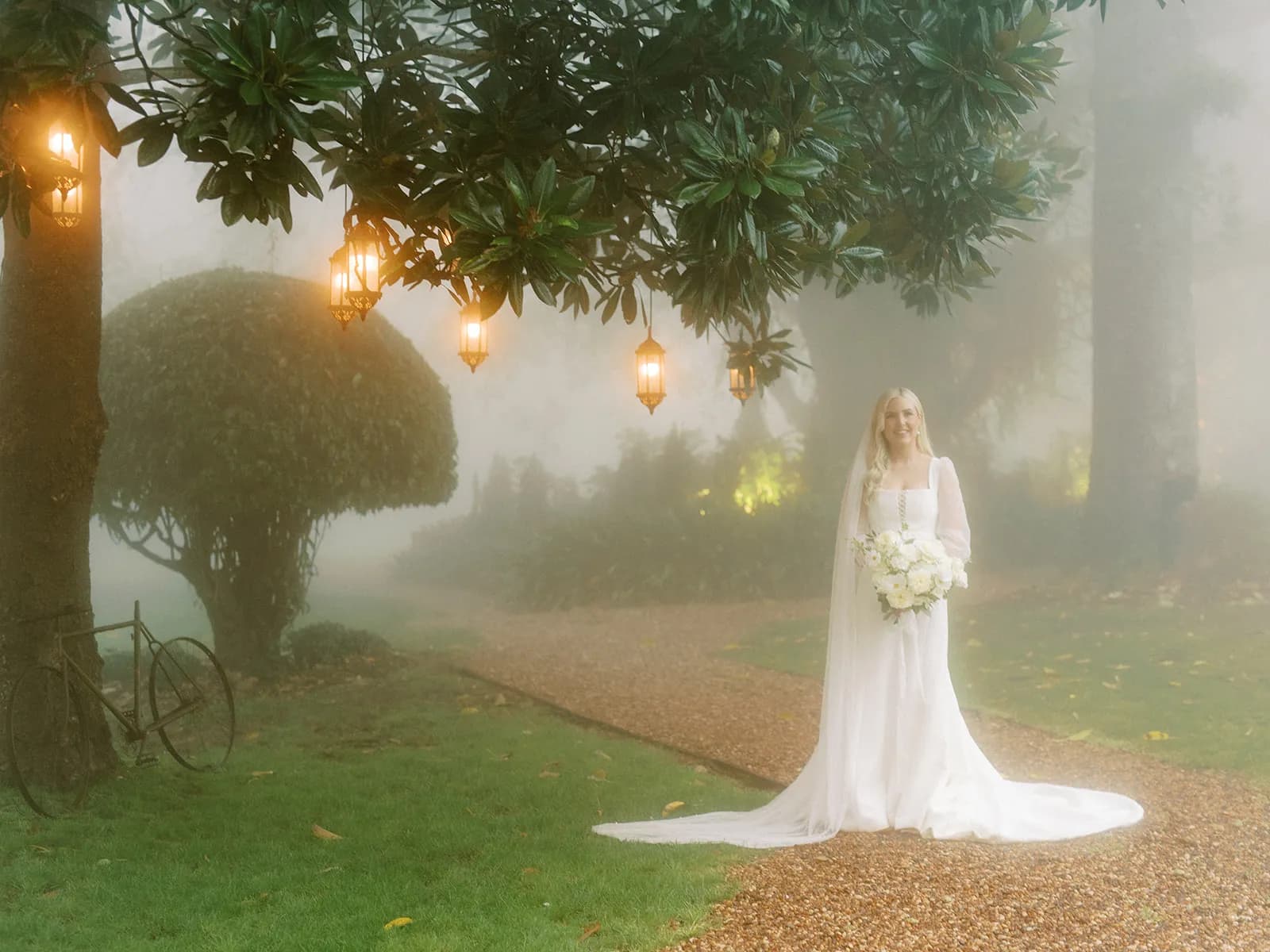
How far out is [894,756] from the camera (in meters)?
5.45

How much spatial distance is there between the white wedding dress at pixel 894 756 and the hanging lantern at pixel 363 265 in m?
2.69

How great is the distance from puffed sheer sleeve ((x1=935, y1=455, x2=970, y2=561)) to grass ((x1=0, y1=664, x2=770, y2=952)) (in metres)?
1.82

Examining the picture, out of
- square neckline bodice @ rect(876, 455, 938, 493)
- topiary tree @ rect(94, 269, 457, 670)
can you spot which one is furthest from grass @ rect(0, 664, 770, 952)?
topiary tree @ rect(94, 269, 457, 670)

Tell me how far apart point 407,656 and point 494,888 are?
6.83 metres

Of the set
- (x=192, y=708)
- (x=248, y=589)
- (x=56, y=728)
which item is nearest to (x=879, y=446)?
(x=192, y=708)

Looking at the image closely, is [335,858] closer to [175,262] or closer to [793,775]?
[793,775]

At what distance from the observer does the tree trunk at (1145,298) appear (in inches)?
579

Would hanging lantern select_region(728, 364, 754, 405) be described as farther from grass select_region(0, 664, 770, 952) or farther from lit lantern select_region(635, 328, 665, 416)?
grass select_region(0, 664, 770, 952)

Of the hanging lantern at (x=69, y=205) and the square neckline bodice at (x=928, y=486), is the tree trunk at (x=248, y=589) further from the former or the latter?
the square neckline bodice at (x=928, y=486)

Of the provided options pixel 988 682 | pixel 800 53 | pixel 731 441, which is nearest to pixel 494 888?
pixel 800 53

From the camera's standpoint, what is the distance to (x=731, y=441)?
1739cm

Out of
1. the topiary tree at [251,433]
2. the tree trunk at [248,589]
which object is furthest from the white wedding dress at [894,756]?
the tree trunk at [248,589]

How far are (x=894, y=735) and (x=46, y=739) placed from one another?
4678mm

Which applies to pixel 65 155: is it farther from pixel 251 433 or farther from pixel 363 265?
pixel 251 433
